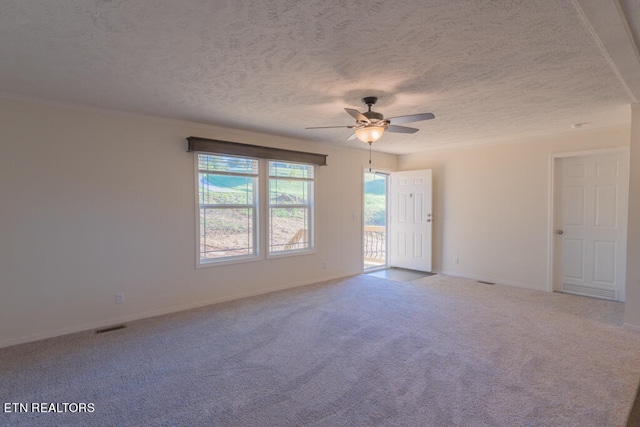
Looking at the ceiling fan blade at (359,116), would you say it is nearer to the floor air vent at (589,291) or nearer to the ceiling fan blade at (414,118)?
the ceiling fan blade at (414,118)

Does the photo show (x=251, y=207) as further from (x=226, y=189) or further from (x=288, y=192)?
(x=288, y=192)

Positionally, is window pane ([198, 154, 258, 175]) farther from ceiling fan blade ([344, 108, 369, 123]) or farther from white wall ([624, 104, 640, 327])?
white wall ([624, 104, 640, 327])

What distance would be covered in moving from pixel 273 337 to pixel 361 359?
0.92 meters

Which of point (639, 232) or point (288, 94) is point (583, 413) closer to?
point (639, 232)

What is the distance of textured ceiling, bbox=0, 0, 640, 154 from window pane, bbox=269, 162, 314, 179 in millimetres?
1283

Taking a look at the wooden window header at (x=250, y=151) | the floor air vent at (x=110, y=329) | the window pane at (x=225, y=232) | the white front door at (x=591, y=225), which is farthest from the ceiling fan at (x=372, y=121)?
the white front door at (x=591, y=225)

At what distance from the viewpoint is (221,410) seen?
2.12 m

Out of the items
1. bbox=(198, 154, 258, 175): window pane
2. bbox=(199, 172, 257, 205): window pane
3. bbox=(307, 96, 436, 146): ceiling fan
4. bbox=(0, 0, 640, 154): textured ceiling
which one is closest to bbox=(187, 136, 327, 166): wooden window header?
bbox=(198, 154, 258, 175): window pane

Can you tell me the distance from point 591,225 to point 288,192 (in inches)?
171

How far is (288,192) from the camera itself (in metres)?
5.12

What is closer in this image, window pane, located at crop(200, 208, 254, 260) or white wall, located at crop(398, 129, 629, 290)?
window pane, located at crop(200, 208, 254, 260)

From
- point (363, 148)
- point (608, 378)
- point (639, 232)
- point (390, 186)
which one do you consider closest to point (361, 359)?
point (608, 378)

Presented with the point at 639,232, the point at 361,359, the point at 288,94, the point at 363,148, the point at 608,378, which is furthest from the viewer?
the point at 363,148

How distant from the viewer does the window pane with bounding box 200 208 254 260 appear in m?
4.32
